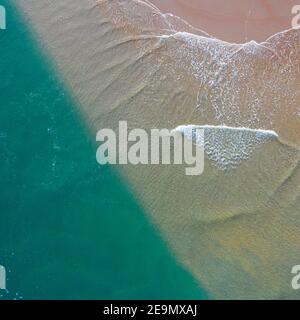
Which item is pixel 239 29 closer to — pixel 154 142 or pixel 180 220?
pixel 154 142

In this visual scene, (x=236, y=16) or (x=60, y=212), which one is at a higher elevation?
(x=236, y=16)

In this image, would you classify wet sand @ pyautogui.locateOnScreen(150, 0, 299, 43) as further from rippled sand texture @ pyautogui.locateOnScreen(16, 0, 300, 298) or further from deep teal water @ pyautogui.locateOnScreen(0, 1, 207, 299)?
deep teal water @ pyautogui.locateOnScreen(0, 1, 207, 299)

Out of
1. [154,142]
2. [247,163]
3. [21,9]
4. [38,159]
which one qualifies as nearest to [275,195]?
[247,163]

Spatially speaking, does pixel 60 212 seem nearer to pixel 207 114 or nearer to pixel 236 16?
pixel 207 114

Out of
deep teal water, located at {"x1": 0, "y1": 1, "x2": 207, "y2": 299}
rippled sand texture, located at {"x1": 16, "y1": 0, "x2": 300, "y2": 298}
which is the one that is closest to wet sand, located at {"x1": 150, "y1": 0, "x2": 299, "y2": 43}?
rippled sand texture, located at {"x1": 16, "y1": 0, "x2": 300, "y2": 298}

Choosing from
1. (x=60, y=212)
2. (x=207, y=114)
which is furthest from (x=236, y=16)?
(x=60, y=212)

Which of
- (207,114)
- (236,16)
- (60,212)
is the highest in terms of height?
(236,16)

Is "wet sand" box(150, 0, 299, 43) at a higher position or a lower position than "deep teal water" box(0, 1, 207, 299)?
higher
